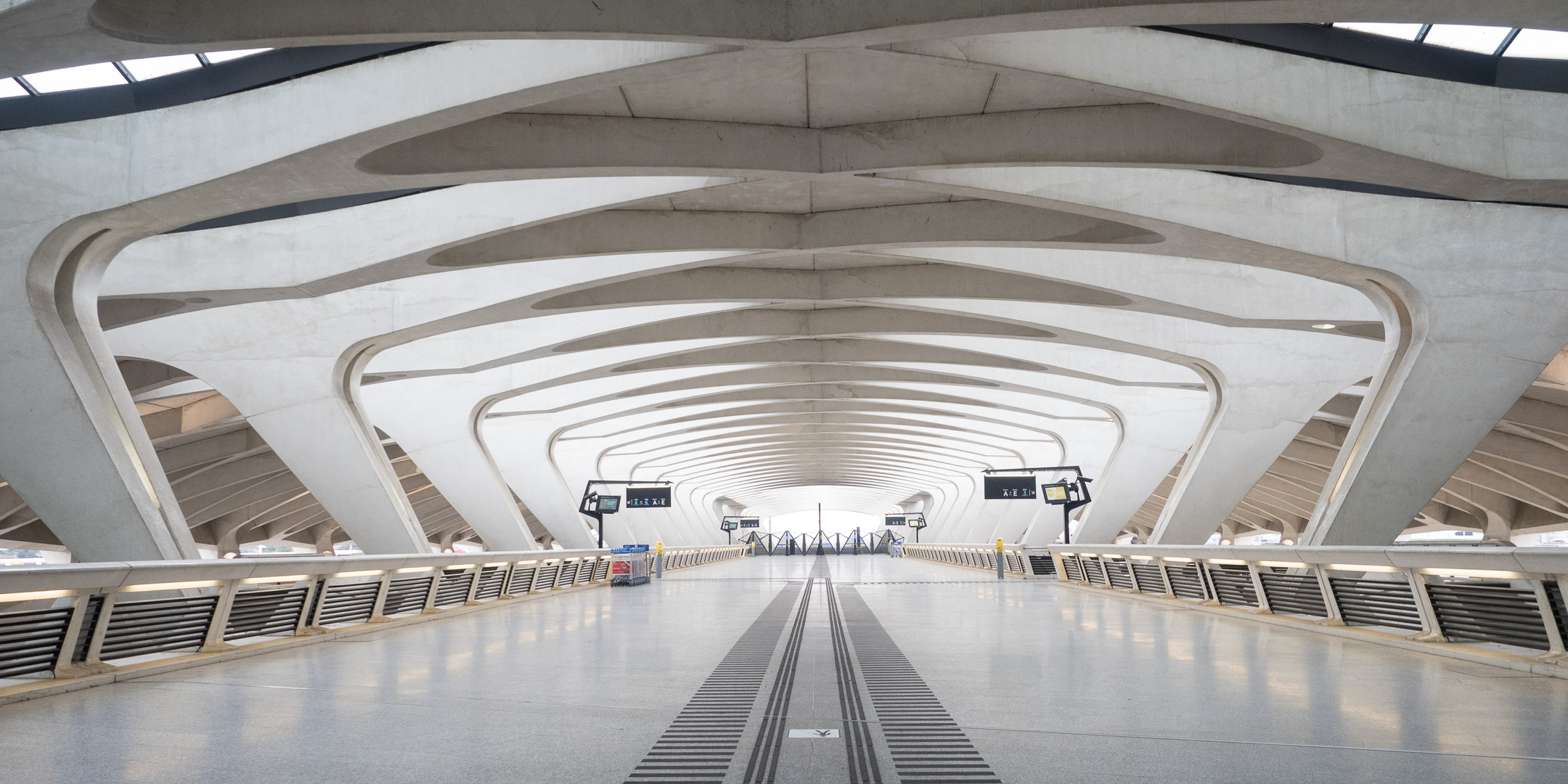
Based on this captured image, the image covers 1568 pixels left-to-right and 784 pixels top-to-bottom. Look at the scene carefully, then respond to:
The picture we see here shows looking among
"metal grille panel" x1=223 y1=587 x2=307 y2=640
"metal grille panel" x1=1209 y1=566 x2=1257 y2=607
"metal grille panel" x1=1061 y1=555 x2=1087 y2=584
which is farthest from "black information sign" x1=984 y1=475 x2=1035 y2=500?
"metal grille panel" x1=223 y1=587 x2=307 y2=640

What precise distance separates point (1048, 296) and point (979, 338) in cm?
520

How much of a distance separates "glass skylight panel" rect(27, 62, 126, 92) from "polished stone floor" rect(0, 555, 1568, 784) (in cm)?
724

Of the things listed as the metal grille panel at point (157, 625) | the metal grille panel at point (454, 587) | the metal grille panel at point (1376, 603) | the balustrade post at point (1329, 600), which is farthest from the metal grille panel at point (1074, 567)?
the metal grille panel at point (157, 625)

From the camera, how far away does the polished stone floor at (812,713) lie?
4.62 metres

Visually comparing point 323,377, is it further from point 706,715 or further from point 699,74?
point 706,715

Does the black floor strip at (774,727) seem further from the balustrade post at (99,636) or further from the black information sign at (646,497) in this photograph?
the black information sign at (646,497)

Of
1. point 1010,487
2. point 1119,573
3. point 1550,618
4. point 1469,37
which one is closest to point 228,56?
point 1469,37

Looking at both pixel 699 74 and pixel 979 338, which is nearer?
pixel 699 74

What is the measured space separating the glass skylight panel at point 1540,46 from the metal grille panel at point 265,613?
1475 cm

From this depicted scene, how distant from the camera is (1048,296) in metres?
18.5

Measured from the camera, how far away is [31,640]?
7.12 meters

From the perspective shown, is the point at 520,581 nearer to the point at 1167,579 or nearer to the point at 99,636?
the point at 99,636

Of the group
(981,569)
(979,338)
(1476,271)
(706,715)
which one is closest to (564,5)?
(706,715)

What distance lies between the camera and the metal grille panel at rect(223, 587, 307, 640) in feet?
32.0
